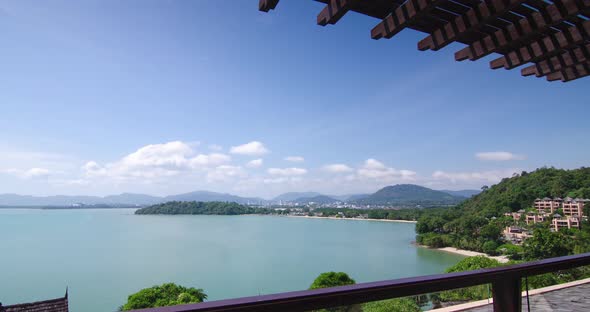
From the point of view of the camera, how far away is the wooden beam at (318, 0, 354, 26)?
3.15 feet

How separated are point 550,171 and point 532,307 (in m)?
57.6

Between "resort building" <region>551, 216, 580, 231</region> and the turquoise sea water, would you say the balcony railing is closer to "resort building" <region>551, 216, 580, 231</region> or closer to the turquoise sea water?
the turquoise sea water

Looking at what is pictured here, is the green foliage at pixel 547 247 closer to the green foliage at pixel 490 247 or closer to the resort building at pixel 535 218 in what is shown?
the green foliage at pixel 490 247

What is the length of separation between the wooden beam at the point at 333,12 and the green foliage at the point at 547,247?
2990 centimetres

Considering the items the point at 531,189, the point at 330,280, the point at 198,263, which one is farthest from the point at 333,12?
the point at 531,189

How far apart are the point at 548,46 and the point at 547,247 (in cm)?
3057

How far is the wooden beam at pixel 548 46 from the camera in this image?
127 centimetres

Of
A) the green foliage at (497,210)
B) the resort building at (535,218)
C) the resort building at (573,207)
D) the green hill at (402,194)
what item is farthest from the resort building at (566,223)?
the green hill at (402,194)

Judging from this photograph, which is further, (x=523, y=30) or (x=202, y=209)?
(x=202, y=209)

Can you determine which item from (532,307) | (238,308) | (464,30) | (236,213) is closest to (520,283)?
(532,307)

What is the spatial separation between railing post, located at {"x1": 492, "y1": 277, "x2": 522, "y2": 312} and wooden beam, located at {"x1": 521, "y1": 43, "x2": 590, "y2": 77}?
91cm

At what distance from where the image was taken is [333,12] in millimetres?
1004

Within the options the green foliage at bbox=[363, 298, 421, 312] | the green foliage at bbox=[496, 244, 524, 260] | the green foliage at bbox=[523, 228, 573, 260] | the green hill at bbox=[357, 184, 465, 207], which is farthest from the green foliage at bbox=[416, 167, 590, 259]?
the green hill at bbox=[357, 184, 465, 207]

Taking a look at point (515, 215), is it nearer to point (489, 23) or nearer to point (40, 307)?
point (40, 307)
